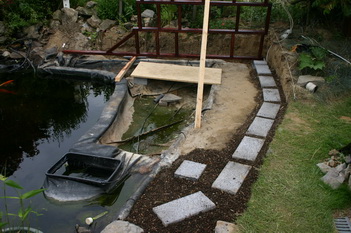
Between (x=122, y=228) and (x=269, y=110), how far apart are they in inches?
135

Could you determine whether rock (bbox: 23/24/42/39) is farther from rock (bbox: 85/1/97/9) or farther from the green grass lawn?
the green grass lawn

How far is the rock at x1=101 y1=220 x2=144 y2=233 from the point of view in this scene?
3.24 meters

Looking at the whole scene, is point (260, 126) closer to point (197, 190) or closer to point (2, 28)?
point (197, 190)

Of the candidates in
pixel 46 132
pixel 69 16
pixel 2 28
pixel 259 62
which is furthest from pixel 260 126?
pixel 2 28

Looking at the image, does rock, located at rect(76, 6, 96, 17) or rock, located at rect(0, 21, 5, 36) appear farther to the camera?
rock, located at rect(76, 6, 96, 17)

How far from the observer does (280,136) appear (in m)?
4.69

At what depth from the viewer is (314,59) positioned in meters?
6.34

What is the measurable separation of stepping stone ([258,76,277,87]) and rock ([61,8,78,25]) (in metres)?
6.15

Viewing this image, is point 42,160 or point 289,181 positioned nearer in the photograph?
point 289,181

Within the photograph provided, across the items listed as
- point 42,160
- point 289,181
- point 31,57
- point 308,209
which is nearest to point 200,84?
point 289,181

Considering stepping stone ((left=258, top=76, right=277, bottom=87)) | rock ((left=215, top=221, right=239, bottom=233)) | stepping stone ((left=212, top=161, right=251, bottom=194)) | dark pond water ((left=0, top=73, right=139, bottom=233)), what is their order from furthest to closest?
stepping stone ((left=258, top=76, right=277, bottom=87))
dark pond water ((left=0, top=73, right=139, bottom=233))
stepping stone ((left=212, top=161, right=251, bottom=194))
rock ((left=215, top=221, right=239, bottom=233))

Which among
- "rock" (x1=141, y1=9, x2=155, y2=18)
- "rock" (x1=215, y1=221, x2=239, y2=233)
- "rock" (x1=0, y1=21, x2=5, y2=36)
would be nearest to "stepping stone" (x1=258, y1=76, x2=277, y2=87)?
"rock" (x1=215, y1=221, x2=239, y2=233)

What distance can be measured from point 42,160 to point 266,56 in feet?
19.0

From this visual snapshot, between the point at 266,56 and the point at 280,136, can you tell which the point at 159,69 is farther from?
the point at 280,136
